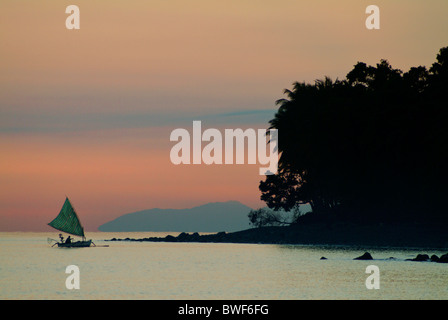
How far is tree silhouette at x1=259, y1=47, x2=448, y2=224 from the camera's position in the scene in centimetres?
7569

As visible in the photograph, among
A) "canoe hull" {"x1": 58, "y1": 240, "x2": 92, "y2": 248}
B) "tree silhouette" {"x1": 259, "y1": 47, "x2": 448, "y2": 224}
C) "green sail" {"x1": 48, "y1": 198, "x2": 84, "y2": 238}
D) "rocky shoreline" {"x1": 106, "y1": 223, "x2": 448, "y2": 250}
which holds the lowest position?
"canoe hull" {"x1": 58, "y1": 240, "x2": 92, "y2": 248}

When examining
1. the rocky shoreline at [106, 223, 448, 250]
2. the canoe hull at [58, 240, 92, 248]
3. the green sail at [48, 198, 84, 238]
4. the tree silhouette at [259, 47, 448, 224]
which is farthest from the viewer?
the canoe hull at [58, 240, 92, 248]

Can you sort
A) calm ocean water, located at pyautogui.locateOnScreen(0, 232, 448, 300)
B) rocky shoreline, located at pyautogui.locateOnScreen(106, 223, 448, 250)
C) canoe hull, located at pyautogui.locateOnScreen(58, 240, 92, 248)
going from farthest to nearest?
1. canoe hull, located at pyautogui.locateOnScreen(58, 240, 92, 248)
2. rocky shoreline, located at pyautogui.locateOnScreen(106, 223, 448, 250)
3. calm ocean water, located at pyautogui.locateOnScreen(0, 232, 448, 300)

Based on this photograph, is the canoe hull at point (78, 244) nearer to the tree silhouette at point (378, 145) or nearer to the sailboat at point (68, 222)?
the sailboat at point (68, 222)

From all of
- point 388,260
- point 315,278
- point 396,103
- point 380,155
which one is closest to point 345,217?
point 380,155

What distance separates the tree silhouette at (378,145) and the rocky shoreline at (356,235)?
6.32ft

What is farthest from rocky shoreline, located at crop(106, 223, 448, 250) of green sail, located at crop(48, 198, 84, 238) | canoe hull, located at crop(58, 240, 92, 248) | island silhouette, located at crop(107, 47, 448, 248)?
green sail, located at crop(48, 198, 84, 238)

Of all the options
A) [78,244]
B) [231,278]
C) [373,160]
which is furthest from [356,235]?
[78,244]

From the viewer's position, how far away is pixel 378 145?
77.1 m

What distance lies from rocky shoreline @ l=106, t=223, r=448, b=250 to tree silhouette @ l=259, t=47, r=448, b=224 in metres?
1.93

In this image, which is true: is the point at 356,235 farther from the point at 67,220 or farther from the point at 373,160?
the point at 67,220

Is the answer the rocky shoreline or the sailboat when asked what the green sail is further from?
the rocky shoreline
